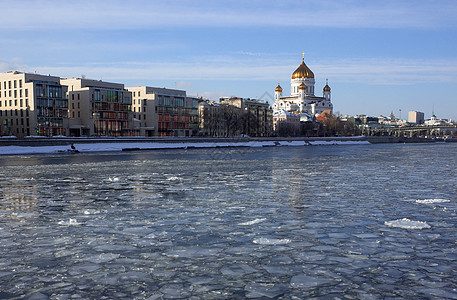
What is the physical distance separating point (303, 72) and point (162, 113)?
96894 millimetres

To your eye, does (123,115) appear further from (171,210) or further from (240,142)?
(171,210)

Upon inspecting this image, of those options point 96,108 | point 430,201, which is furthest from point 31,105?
point 430,201

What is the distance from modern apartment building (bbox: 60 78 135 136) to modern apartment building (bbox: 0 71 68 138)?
4013 millimetres

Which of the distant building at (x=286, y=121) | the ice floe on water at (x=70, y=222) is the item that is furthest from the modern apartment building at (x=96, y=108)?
the ice floe on water at (x=70, y=222)

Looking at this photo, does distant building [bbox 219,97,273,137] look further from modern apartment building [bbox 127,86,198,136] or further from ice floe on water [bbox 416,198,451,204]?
ice floe on water [bbox 416,198,451,204]

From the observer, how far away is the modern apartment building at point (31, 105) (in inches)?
3455

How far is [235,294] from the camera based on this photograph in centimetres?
548

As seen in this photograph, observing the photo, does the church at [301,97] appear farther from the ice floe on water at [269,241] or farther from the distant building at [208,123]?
the ice floe on water at [269,241]

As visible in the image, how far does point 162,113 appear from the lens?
115188 millimetres

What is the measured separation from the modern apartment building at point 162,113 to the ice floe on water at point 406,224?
337 ft

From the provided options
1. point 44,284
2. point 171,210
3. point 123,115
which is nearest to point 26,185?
point 171,210

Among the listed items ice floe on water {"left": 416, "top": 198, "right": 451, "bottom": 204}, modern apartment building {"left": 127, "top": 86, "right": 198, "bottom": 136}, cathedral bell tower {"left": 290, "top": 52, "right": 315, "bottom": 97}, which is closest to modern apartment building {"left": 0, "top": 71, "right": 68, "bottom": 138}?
modern apartment building {"left": 127, "top": 86, "right": 198, "bottom": 136}

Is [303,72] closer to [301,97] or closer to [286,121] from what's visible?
[301,97]

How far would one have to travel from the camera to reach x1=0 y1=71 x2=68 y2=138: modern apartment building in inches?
3455
